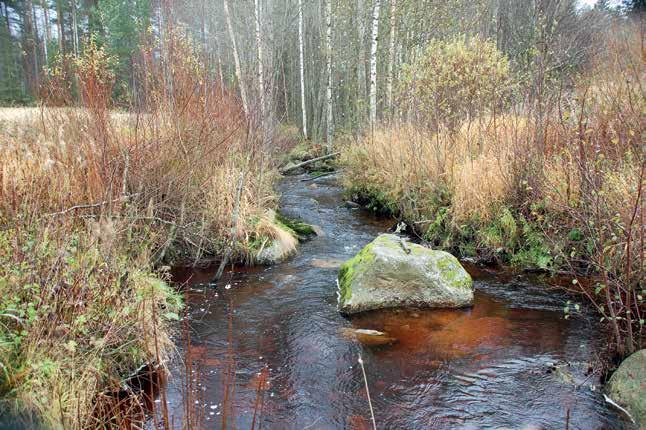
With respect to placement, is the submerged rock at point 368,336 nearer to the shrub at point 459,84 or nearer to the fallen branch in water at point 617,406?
the fallen branch in water at point 617,406

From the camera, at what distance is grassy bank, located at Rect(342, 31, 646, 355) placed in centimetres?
451

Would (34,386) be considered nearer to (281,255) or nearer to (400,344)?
(400,344)

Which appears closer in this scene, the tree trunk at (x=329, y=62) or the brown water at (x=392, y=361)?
the brown water at (x=392, y=361)

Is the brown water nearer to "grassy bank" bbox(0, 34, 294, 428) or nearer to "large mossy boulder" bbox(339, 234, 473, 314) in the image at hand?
"large mossy boulder" bbox(339, 234, 473, 314)

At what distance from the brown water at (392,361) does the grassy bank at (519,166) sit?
63cm

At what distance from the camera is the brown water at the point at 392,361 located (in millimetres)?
3609

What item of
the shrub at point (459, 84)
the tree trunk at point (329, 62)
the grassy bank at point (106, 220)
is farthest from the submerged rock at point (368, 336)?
the tree trunk at point (329, 62)

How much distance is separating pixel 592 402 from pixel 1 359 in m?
4.11

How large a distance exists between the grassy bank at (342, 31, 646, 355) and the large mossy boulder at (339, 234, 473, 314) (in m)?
1.20

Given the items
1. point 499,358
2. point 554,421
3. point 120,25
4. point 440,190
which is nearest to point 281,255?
point 440,190

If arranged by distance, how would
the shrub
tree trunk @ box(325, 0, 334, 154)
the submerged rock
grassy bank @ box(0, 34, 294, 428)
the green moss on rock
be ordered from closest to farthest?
grassy bank @ box(0, 34, 294, 428) → the submerged rock → the green moss on rock → the shrub → tree trunk @ box(325, 0, 334, 154)

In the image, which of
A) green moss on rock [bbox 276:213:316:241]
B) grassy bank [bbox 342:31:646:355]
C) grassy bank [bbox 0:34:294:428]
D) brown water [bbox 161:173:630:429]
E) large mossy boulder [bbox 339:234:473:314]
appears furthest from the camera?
green moss on rock [bbox 276:213:316:241]

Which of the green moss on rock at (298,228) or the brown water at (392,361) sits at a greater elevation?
the green moss on rock at (298,228)

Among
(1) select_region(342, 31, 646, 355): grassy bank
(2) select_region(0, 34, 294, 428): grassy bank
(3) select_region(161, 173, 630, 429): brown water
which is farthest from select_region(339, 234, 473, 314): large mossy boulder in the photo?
(2) select_region(0, 34, 294, 428): grassy bank
